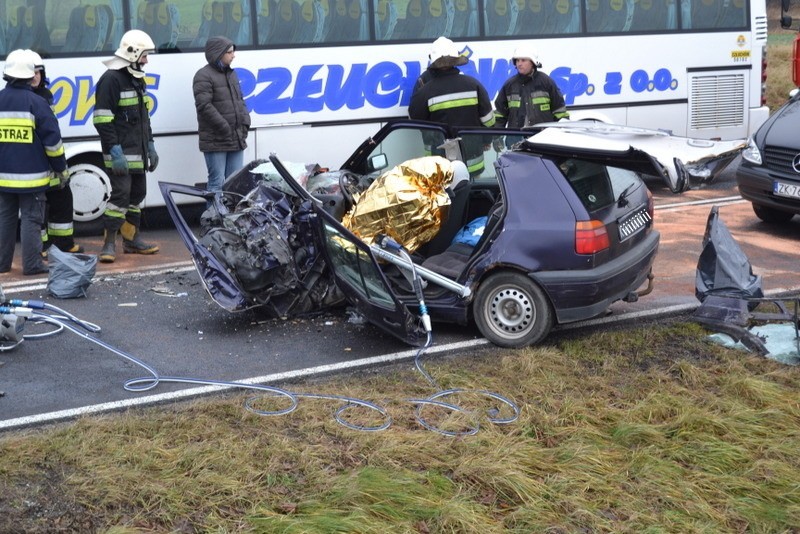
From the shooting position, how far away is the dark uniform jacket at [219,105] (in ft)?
34.9

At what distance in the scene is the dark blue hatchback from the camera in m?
6.94

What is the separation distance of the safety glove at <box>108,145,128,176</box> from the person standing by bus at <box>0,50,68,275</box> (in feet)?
1.51

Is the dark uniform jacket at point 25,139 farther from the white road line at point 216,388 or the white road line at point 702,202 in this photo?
the white road line at point 702,202

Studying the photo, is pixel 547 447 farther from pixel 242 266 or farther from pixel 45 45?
pixel 45 45

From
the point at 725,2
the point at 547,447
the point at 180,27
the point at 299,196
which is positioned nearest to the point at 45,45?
the point at 180,27

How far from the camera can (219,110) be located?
10.8 metres

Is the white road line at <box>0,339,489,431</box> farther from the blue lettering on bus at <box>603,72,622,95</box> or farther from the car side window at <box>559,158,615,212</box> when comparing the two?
the blue lettering on bus at <box>603,72,622,95</box>

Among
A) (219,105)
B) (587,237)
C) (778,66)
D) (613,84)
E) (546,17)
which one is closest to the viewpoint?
(587,237)

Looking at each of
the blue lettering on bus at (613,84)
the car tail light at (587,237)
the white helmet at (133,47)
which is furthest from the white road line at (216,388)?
the blue lettering on bus at (613,84)

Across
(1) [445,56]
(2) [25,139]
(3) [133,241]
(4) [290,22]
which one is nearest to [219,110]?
(4) [290,22]

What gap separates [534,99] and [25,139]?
5070 millimetres

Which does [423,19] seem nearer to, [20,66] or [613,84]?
[613,84]

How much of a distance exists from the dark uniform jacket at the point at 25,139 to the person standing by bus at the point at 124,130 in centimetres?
53

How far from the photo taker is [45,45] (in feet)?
34.4
